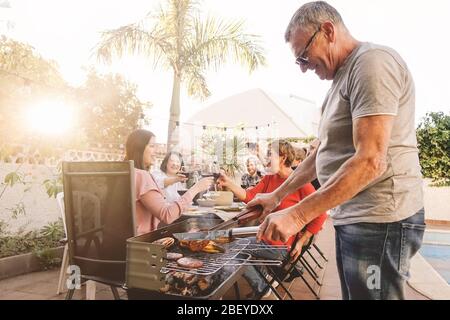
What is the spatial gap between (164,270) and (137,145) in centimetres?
175

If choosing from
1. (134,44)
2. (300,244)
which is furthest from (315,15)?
(134,44)

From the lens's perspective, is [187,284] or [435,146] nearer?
[187,284]

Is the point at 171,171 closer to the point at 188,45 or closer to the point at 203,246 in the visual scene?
the point at 203,246

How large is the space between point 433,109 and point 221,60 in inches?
203

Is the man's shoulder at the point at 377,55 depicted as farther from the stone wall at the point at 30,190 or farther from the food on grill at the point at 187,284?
the stone wall at the point at 30,190

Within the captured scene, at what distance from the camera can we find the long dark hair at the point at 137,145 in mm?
2691

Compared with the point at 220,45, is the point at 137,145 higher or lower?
lower

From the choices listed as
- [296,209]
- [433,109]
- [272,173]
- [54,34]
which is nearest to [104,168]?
[296,209]

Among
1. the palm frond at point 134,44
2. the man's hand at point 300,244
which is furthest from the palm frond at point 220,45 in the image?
the man's hand at point 300,244

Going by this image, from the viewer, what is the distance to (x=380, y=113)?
0.91 m

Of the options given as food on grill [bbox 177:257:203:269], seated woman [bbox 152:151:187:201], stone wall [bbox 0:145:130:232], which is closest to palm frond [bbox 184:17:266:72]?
seated woman [bbox 152:151:187:201]

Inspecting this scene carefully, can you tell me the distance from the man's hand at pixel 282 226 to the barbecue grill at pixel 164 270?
21 centimetres

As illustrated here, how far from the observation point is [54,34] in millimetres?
5855
